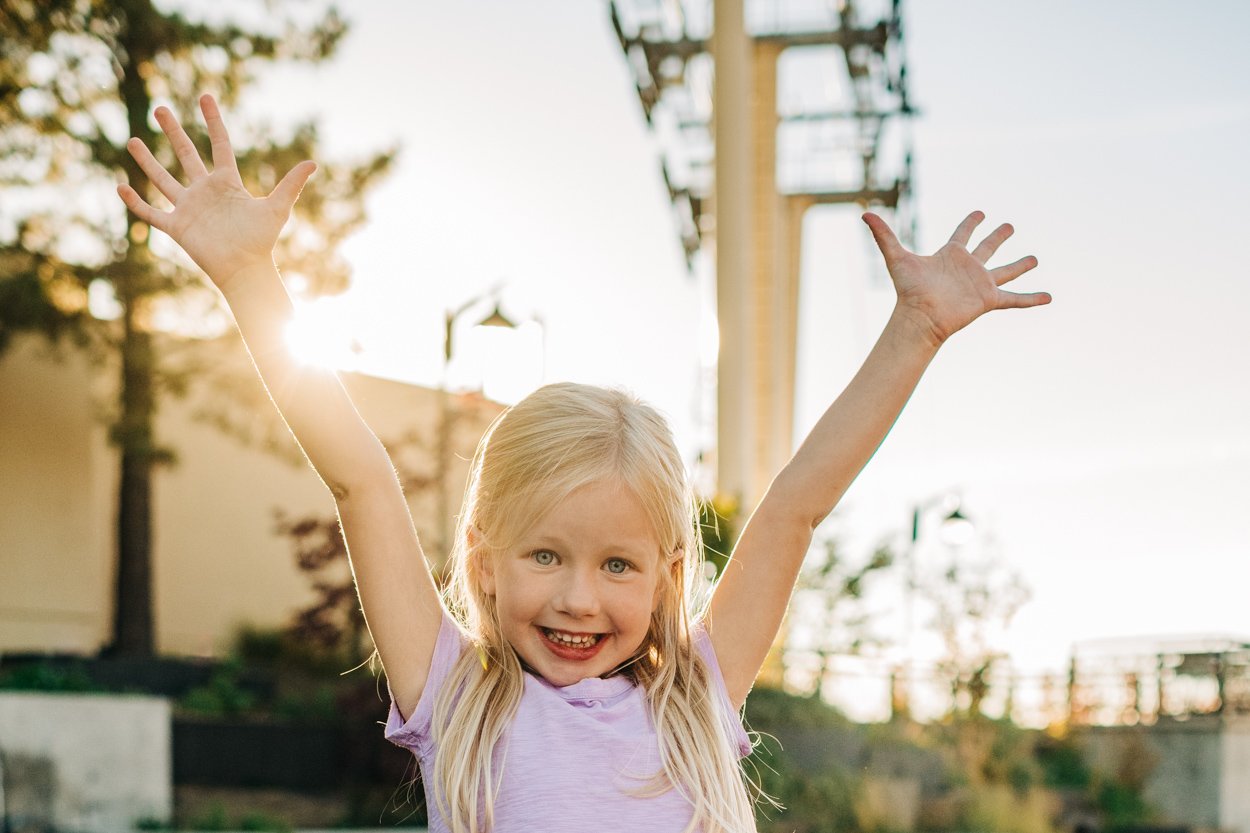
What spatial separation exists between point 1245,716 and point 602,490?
1638cm

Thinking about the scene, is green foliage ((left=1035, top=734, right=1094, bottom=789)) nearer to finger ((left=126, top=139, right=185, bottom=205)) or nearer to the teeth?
the teeth

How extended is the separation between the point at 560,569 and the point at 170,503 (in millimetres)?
17895

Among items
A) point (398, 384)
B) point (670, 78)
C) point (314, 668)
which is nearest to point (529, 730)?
point (314, 668)

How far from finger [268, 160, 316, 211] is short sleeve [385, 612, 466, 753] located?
0.66 metres

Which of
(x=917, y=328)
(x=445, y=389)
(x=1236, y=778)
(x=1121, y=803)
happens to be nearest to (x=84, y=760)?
(x=445, y=389)

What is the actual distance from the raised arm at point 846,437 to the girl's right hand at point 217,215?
0.85m

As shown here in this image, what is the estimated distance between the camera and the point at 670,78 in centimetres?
1703

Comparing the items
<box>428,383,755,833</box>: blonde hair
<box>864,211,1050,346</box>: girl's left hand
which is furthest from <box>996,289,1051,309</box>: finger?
<box>428,383,755,833</box>: blonde hair

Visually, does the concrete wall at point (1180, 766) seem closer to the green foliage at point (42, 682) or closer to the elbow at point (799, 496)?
the green foliage at point (42, 682)

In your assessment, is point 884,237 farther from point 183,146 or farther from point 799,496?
point 183,146

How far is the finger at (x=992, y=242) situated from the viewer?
95.6 inches

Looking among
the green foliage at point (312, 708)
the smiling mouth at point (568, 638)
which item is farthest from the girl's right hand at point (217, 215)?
the green foliage at point (312, 708)

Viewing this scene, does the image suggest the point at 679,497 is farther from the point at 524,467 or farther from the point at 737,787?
the point at 737,787

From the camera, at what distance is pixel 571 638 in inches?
87.5
